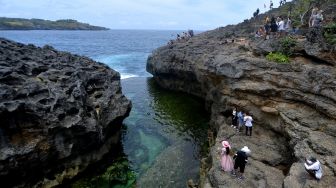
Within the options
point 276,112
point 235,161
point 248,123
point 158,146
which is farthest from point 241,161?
point 158,146

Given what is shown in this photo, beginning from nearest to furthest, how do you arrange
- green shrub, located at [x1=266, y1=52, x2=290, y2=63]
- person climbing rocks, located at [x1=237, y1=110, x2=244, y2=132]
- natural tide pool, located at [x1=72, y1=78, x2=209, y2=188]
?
natural tide pool, located at [x1=72, y1=78, x2=209, y2=188] → person climbing rocks, located at [x1=237, y1=110, x2=244, y2=132] → green shrub, located at [x1=266, y1=52, x2=290, y2=63]

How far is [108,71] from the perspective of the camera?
40.4 m

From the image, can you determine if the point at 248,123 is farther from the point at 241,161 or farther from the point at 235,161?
the point at 241,161

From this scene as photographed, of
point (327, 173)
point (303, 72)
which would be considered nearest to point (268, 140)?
point (303, 72)

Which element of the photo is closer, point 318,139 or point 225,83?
point 318,139

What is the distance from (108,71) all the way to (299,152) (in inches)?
987

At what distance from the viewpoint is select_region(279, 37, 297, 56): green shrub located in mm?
30328

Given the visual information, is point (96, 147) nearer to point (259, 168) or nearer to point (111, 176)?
point (111, 176)

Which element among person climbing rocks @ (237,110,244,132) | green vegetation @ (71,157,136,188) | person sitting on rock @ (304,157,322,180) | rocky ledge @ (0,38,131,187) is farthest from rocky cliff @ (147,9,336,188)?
rocky ledge @ (0,38,131,187)

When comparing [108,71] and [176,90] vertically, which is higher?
[108,71]

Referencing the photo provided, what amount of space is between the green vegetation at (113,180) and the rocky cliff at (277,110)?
6169 mm

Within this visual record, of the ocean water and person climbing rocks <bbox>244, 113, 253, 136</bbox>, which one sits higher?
person climbing rocks <bbox>244, 113, 253, 136</bbox>

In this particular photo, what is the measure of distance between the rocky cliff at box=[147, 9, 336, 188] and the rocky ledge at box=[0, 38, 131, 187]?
33.3 feet

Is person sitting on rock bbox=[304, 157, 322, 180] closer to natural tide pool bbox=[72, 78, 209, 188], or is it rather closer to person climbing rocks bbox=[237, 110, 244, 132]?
person climbing rocks bbox=[237, 110, 244, 132]
